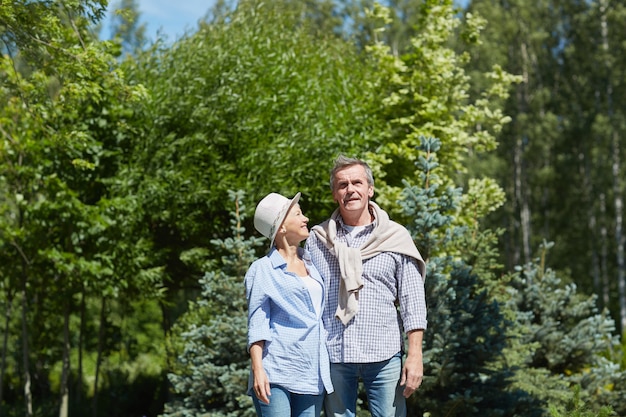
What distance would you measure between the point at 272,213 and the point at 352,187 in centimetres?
36

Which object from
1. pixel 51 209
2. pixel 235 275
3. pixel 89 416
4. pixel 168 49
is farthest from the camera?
pixel 89 416

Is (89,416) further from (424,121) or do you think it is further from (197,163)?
(424,121)

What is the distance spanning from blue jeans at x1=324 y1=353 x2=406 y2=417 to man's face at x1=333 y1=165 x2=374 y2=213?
26.0 inches

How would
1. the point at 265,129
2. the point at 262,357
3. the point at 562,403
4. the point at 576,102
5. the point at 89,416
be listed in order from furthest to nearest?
the point at 576,102
the point at 89,416
the point at 265,129
the point at 562,403
the point at 262,357

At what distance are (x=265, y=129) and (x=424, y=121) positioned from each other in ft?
6.08

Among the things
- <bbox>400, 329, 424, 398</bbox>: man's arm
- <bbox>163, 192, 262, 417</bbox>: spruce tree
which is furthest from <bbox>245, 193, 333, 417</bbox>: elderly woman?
<bbox>163, 192, 262, 417</bbox>: spruce tree

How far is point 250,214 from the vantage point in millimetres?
7820

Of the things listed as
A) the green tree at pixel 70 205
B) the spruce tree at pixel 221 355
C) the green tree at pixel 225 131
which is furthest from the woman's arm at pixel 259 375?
the green tree at pixel 225 131

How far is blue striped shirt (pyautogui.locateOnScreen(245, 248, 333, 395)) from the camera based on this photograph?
3090 mm

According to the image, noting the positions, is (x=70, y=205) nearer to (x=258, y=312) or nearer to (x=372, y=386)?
(x=258, y=312)

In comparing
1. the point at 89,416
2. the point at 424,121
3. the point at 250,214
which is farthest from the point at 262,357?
the point at 89,416

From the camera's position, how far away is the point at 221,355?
593 centimetres

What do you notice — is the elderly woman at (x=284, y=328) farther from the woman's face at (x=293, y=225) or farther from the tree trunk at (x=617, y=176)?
the tree trunk at (x=617, y=176)

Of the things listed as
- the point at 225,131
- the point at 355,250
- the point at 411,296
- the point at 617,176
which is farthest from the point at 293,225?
the point at 617,176
